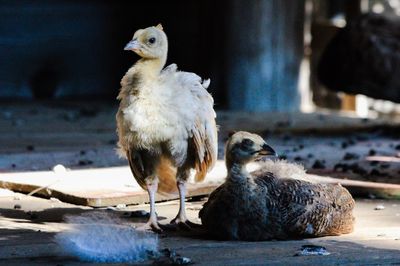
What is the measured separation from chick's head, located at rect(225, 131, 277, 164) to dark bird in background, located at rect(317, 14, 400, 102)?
4967 mm

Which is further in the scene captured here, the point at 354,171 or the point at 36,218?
the point at 354,171

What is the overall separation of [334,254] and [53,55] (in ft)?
30.9

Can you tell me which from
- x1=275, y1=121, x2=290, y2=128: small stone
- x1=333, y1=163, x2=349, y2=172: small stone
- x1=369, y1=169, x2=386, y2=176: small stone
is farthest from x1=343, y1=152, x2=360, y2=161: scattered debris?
x1=275, y1=121, x2=290, y2=128: small stone

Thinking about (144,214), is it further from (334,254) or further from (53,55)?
(53,55)

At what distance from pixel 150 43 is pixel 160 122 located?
1.50ft

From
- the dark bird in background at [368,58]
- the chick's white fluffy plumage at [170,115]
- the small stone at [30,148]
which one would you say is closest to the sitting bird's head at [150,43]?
the chick's white fluffy plumage at [170,115]

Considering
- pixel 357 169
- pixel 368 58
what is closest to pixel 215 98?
pixel 368 58

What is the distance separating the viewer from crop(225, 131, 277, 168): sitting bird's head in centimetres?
574

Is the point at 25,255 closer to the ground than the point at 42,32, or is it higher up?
closer to the ground

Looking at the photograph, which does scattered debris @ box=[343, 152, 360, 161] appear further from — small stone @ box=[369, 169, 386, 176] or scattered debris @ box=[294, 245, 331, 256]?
scattered debris @ box=[294, 245, 331, 256]

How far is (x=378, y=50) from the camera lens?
1062 cm

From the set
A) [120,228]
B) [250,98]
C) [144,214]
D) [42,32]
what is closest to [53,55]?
[42,32]

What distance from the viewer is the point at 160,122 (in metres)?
5.93

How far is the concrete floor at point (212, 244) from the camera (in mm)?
5238
